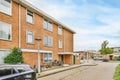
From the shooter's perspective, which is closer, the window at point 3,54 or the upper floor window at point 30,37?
the window at point 3,54

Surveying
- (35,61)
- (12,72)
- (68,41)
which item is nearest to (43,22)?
(35,61)

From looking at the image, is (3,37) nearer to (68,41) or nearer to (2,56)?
(2,56)

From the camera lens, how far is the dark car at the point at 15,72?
8231 millimetres

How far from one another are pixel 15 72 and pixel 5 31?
13.5 m

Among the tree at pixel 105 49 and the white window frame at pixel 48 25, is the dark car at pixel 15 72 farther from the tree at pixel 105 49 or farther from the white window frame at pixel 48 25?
the tree at pixel 105 49

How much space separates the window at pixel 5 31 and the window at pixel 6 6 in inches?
47.4

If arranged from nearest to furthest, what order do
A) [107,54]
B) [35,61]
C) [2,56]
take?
1. [2,56]
2. [35,61]
3. [107,54]

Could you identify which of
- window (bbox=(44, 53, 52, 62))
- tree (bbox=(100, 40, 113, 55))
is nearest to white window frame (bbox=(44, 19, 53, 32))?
window (bbox=(44, 53, 52, 62))

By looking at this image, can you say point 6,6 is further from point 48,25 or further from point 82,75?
point 48,25

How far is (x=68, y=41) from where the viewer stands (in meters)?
45.8

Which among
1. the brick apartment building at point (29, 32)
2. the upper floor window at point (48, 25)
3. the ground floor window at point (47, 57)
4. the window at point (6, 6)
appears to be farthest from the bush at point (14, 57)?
the upper floor window at point (48, 25)

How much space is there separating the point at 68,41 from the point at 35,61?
17.8 m

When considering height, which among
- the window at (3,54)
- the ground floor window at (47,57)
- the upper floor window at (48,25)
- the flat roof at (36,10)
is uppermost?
the flat roof at (36,10)

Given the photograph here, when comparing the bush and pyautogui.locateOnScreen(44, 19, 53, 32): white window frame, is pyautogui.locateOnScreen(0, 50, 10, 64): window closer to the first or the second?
the bush
